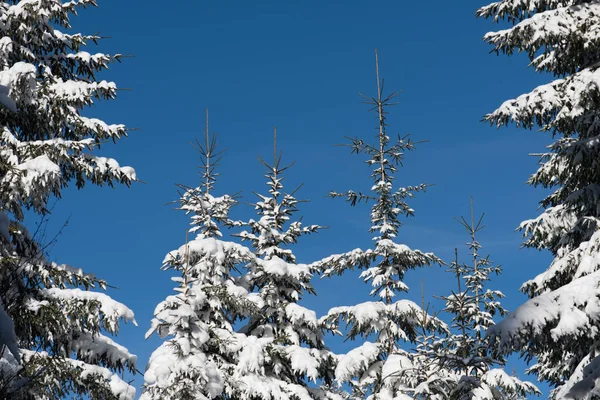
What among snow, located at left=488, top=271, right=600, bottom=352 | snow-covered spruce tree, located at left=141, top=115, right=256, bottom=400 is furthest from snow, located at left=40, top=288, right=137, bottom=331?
snow, located at left=488, top=271, right=600, bottom=352

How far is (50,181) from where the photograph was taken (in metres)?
11.4

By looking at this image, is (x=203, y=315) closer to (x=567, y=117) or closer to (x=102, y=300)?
(x=102, y=300)

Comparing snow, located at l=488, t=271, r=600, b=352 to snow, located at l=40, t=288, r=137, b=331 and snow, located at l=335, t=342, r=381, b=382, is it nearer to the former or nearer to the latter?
snow, located at l=40, t=288, r=137, b=331

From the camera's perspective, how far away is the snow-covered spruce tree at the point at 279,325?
1675 centimetres

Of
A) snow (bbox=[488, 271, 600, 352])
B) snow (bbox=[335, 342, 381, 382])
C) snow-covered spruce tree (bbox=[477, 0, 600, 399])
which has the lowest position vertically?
snow (bbox=[488, 271, 600, 352])

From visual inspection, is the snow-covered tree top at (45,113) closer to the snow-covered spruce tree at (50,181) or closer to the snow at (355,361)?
the snow-covered spruce tree at (50,181)

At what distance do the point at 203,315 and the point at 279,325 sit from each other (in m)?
2.58

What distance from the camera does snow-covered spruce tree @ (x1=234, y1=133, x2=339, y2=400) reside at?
16.8 metres

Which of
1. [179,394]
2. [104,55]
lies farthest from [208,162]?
[179,394]

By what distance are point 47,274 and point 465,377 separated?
309 inches

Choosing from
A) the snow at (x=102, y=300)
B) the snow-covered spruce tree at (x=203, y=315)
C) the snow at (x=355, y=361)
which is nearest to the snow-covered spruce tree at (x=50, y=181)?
the snow at (x=102, y=300)

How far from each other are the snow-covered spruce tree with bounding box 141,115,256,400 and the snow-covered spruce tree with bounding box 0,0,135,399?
10.1ft

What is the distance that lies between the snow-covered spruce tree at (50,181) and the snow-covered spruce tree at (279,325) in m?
5.04

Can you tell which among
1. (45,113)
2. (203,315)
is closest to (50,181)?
(45,113)
